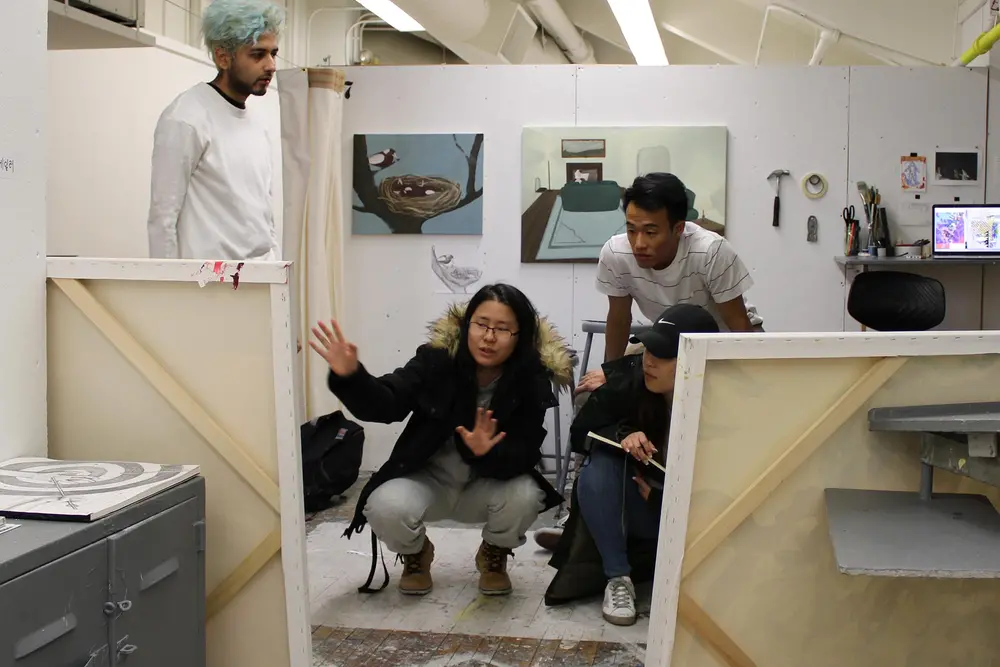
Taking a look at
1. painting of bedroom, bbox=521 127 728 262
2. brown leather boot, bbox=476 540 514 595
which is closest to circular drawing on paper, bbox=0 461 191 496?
brown leather boot, bbox=476 540 514 595

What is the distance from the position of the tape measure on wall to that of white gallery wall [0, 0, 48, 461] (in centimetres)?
332

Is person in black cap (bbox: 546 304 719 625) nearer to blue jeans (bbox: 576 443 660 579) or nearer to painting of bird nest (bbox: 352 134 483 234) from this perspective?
blue jeans (bbox: 576 443 660 579)

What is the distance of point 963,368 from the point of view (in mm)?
1743

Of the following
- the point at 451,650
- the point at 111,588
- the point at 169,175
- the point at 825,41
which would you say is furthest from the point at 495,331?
the point at 825,41

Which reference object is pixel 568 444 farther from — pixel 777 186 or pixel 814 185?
pixel 814 185

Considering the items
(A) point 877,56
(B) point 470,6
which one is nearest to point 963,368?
(B) point 470,6

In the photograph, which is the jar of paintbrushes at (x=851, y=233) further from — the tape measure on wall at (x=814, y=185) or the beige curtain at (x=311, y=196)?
the beige curtain at (x=311, y=196)

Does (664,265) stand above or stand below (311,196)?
below

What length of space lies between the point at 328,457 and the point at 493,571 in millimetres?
1257

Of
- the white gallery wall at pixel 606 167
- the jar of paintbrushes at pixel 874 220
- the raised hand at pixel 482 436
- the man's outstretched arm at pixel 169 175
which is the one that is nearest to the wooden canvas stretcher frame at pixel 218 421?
the man's outstretched arm at pixel 169 175

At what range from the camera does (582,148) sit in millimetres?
4359

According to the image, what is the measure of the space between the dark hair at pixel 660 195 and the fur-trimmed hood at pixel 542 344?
47 cm

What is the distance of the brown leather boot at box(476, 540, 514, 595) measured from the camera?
2.74 m

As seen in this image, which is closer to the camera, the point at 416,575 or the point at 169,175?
the point at 169,175
